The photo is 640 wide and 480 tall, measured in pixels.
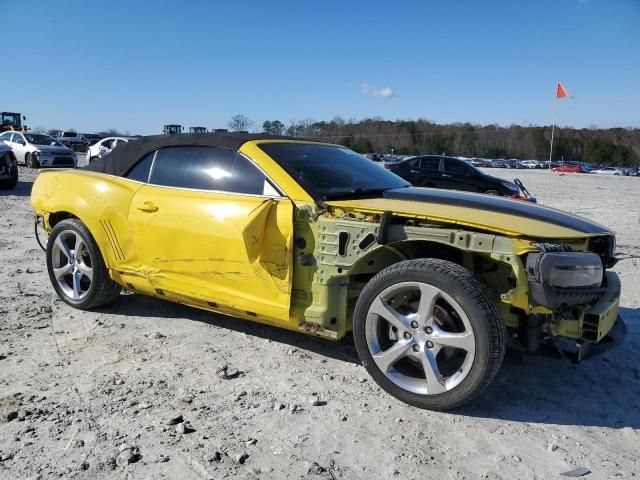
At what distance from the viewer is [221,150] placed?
389 centimetres

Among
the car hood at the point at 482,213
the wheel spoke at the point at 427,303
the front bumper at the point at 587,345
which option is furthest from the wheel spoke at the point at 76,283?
the front bumper at the point at 587,345

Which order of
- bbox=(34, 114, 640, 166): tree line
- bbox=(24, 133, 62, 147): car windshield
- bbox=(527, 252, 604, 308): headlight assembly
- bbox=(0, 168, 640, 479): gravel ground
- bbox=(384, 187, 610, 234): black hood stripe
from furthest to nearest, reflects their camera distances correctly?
1. bbox=(34, 114, 640, 166): tree line
2. bbox=(24, 133, 62, 147): car windshield
3. bbox=(384, 187, 610, 234): black hood stripe
4. bbox=(527, 252, 604, 308): headlight assembly
5. bbox=(0, 168, 640, 479): gravel ground

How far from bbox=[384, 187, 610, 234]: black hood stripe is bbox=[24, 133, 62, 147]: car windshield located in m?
20.0

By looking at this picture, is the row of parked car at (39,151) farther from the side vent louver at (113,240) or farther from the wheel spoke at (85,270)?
the side vent louver at (113,240)

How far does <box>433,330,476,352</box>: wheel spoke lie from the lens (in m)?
2.83

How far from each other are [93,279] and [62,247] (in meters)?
0.51

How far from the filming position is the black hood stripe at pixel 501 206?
320cm

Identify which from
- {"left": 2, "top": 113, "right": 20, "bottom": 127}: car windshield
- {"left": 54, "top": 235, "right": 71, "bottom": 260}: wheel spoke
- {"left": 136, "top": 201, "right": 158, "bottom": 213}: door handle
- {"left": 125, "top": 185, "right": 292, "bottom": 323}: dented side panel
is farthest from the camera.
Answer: {"left": 2, "top": 113, "right": 20, "bottom": 127}: car windshield

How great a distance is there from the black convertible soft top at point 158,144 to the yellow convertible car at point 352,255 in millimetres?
16

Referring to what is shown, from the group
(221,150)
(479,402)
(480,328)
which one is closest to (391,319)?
(480,328)

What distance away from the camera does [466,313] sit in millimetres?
2822

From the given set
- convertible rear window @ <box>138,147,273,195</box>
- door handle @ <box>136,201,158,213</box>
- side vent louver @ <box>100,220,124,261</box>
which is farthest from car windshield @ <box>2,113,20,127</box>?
door handle @ <box>136,201,158,213</box>

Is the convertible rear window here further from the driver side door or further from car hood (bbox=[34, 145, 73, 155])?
car hood (bbox=[34, 145, 73, 155])

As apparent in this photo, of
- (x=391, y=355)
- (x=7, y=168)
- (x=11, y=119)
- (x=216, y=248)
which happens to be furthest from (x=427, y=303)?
(x=11, y=119)
